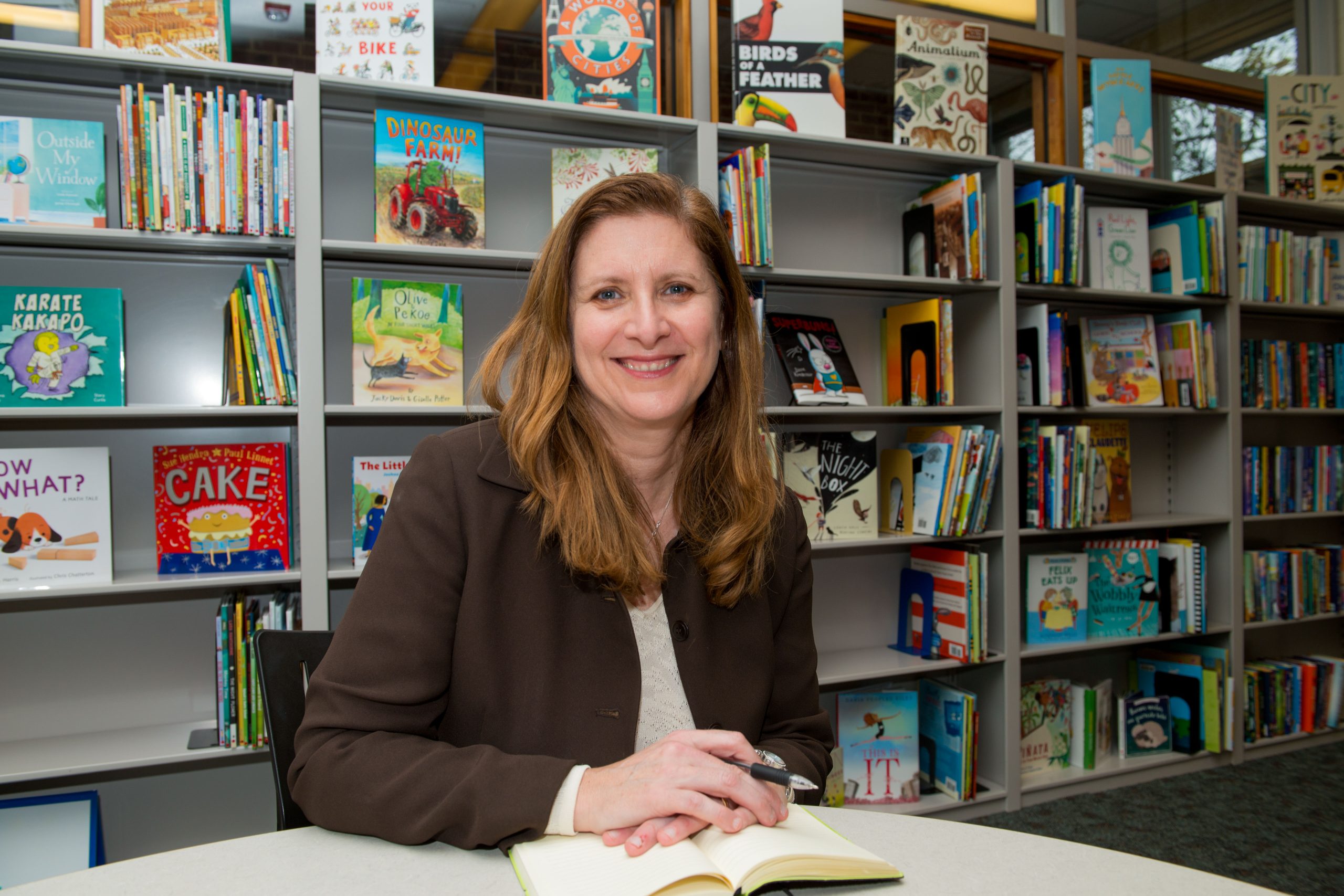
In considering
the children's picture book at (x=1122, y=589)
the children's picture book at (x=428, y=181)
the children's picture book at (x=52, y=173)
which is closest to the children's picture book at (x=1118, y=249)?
the children's picture book at (x=1122, y=589)

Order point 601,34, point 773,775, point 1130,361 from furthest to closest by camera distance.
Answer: point 1130,361, point 601,34, point 773,775

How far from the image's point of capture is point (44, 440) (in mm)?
2121

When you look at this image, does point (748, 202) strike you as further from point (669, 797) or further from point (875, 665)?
point (669, 797)

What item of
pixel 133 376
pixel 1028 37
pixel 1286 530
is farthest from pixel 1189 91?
pixel 133 376

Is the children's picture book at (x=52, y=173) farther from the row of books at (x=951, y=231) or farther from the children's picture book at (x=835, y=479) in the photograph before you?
the row of books at (x=951, y=231)

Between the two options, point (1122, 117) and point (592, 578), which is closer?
point (592, 578)

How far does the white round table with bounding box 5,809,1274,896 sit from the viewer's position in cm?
78

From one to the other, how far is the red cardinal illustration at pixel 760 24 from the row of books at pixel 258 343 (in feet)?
5.11

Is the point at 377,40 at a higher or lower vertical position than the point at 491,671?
higher

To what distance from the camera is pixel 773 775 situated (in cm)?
86

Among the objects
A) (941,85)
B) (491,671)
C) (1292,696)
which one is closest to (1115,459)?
(1292,696)

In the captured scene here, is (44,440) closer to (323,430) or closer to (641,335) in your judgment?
(323,430)

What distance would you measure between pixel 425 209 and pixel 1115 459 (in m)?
2.67

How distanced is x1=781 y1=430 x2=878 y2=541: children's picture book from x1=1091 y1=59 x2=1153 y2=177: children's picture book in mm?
1451
